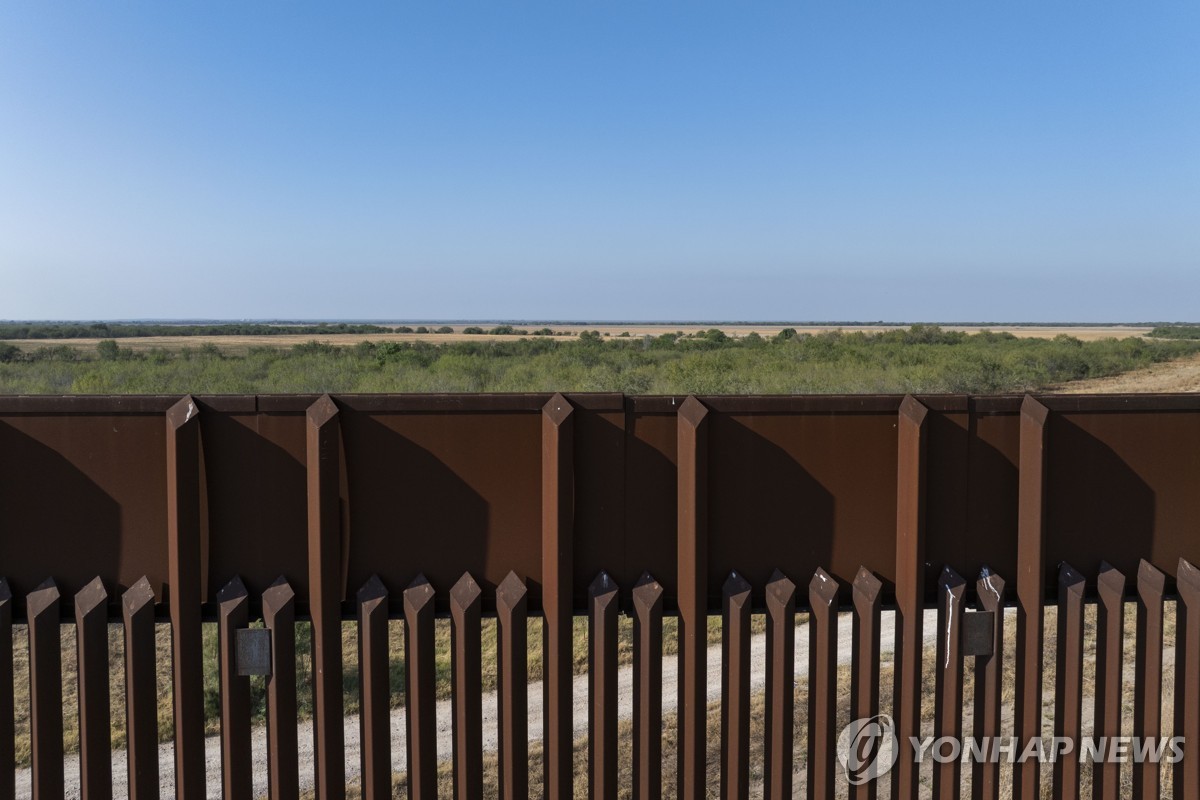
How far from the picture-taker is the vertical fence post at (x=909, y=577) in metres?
2.56

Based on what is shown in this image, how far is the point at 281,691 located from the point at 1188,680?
276 centimetres

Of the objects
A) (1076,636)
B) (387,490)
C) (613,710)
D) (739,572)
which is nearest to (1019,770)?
(1076,636)

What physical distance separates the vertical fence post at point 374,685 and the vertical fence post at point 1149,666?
228 centimetres

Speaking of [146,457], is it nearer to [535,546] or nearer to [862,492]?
[535,546]

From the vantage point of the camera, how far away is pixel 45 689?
2494 millimetres

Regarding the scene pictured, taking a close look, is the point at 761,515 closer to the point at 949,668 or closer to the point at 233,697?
the point at 949,668

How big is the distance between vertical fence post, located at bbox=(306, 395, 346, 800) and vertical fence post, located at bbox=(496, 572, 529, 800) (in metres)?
0.46

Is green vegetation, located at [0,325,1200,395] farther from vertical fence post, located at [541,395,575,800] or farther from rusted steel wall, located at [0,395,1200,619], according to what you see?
vertical fence post, located at [541,395,575,800]

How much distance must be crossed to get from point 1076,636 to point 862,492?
0.78m

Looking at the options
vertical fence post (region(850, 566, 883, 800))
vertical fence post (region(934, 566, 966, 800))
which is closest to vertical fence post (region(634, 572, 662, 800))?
vertical fence post (region(850, 566, 883, 800))

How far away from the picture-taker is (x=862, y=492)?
8.68ft

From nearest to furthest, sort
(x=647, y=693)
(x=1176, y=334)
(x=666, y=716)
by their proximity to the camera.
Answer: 1. (x=647, y=693)
2. (x=666, y=716)
3. (x=1176, y=334)

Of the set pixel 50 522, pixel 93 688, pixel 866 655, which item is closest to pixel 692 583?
pixel 866 655

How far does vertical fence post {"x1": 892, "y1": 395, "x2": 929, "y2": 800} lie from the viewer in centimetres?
256
